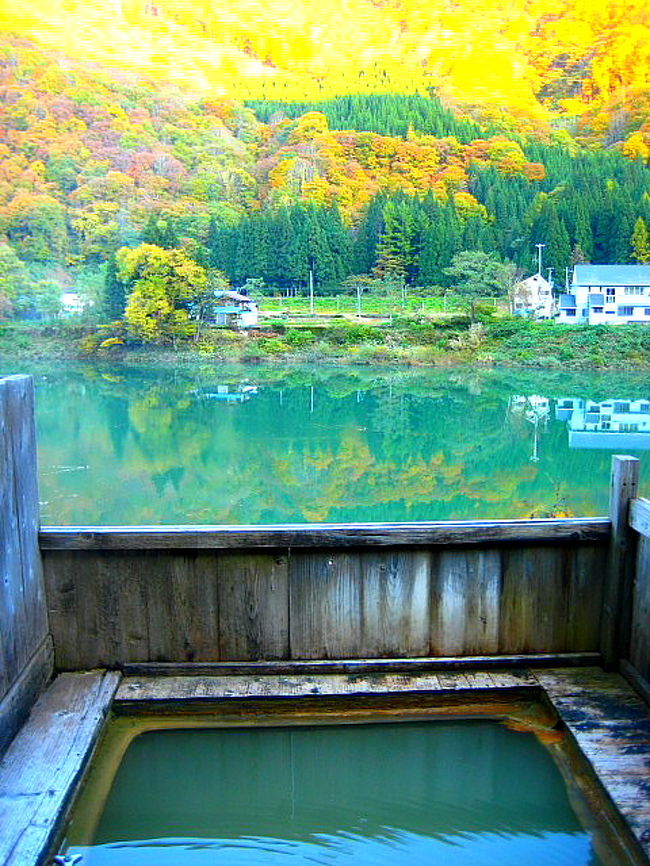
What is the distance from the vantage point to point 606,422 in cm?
1800

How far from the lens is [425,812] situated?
68.4 inches

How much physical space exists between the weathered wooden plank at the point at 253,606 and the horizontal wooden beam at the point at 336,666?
4cm

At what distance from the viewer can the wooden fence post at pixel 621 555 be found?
221cm

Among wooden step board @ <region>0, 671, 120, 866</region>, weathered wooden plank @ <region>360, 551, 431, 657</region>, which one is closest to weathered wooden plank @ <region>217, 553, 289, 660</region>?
weathered wooden plank @ <region>360, 551, 431, 657</region>

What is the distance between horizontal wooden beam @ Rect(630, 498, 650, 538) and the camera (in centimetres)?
209

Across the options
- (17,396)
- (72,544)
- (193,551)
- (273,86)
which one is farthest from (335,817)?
(273,86)

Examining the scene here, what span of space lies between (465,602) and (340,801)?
0.69m

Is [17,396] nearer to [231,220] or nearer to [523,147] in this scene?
[231,220]

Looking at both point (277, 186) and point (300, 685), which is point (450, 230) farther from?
point (300, 685)

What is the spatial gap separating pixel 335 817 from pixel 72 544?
3.20 feet

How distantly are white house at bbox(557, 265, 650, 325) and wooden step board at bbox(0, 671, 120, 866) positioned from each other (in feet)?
61.3

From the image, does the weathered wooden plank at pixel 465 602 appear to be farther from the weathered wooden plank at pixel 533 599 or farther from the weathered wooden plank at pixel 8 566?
the weathered wooden plank at pixel 8 566

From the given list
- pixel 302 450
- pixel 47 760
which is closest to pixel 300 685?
pixel 47 760

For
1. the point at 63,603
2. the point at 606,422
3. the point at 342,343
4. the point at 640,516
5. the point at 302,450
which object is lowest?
the point at 302,450
